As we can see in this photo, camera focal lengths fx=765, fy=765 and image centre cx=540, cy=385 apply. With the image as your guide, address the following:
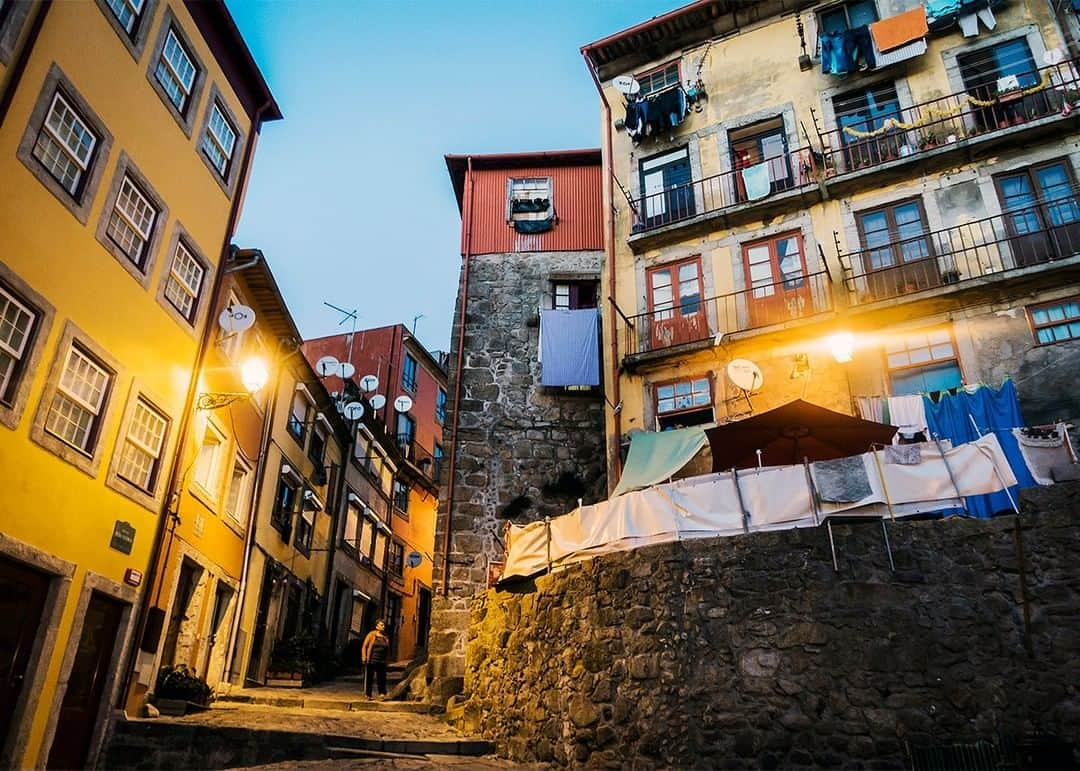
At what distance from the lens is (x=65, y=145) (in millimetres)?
10977

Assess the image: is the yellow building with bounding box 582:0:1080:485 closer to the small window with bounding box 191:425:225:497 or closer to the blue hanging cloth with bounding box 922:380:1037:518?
the blue hanging cloth with bounding box 922:380:1037:518

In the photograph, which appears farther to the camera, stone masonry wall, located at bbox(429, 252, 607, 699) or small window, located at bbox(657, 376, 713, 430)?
stone masonry wall, located at bbox(429, 252, 607, 699)

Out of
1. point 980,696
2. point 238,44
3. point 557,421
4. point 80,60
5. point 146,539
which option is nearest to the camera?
point 980,696

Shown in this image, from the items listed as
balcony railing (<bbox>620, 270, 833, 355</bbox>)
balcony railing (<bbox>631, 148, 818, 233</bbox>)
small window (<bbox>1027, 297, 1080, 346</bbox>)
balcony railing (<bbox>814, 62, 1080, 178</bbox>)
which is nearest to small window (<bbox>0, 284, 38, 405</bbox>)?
balcony railing (<bbox>620, 270, 833, 355</bbox>)

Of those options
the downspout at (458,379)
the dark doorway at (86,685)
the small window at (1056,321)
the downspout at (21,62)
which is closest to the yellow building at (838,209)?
the small window at (1056,321)

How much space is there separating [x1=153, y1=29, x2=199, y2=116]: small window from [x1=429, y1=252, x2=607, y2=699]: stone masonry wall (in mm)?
7770

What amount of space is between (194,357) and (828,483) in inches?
445

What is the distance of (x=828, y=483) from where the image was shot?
9961 mm

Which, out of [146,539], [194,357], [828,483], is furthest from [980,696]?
[194,357]

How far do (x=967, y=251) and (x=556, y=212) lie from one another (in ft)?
32.8

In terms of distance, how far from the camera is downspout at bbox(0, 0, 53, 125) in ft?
31.7

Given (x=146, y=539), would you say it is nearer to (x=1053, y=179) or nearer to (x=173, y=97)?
(x=173, y=97)

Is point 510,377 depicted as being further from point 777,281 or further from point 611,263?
point 777,281

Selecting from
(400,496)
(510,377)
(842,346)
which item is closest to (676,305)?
(842,346)
